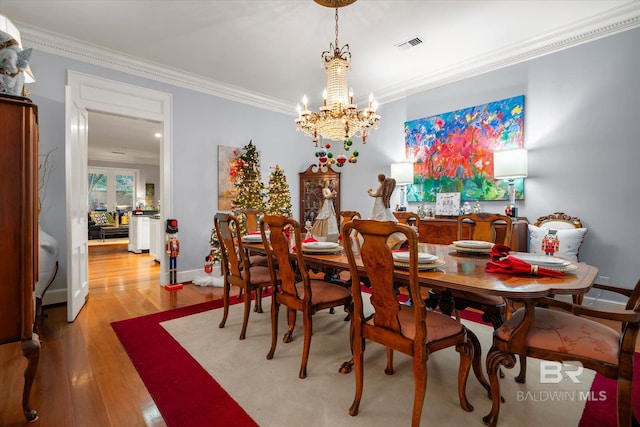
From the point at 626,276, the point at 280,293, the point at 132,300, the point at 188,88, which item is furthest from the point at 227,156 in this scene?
the point at 626,276

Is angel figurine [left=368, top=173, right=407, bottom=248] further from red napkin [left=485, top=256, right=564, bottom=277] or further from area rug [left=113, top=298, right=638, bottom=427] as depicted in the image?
area rug [left=113, top=298, right=638, bottom=427]

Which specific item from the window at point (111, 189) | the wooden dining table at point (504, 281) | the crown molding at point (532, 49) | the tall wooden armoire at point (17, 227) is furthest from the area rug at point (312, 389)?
the window at point (111, 189)

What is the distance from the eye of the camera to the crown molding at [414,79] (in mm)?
3074

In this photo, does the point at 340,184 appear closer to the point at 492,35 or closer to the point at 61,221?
the point at 492,35

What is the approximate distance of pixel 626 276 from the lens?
3.04 m

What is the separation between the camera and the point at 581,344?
4.32ft

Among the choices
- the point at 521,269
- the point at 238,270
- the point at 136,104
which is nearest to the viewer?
the point at 521,269

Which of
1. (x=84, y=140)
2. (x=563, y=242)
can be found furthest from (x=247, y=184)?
(x=563, y=242)

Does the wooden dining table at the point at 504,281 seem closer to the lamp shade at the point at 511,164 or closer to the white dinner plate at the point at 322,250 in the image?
the white dinner plate at the point at 322,250

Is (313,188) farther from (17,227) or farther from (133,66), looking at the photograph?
(17,227)

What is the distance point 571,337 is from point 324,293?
1309 millimetres

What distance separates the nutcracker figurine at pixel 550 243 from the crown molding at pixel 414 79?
2.02 metres

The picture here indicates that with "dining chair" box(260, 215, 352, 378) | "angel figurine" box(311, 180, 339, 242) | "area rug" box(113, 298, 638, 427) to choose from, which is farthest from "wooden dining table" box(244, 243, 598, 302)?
"area rug" box(113, 298, 638, 427)

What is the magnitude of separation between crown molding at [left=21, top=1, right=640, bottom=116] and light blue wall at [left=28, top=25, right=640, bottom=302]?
3.2 inches
